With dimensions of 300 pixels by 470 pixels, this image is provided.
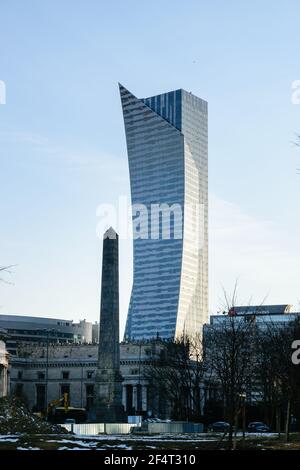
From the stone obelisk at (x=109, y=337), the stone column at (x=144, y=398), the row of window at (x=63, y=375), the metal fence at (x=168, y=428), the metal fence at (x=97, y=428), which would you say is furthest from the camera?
the row of window at (x=63, y=375)

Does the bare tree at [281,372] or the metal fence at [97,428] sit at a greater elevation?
the bare tree at [281,372]

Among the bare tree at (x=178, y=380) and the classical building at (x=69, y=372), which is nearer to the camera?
the bare tree at (x=178, y=380)

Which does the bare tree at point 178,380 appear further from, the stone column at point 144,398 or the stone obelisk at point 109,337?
the stone column at point 144,398

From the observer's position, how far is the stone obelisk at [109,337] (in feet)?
273

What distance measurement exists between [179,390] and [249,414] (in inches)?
347

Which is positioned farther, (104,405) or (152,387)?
(152,387)

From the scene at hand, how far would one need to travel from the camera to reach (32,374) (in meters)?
158

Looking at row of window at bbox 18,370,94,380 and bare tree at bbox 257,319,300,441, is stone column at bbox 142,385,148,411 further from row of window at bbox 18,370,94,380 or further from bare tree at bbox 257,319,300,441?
bare tree at bbox 257,319,300,441

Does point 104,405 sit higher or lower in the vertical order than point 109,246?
lower

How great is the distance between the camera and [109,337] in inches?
3324

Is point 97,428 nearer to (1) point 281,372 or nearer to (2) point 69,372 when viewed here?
(1) point 281,372

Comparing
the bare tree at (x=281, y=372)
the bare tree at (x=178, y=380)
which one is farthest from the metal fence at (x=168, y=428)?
the bare tree at (x=178, y=380)
